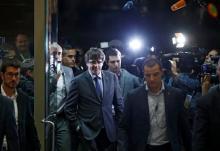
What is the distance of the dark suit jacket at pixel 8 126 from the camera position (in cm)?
367

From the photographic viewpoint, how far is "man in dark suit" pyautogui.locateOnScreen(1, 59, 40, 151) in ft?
13.0

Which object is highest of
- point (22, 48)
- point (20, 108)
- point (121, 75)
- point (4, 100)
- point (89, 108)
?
point (22, 48)

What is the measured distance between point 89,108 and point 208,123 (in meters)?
1.65

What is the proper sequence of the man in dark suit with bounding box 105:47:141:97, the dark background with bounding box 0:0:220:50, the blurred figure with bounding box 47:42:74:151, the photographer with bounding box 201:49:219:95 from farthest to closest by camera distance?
the dark background with bounding box 0:0:220:50
the man in dark suit with bounding box 105:47:141:97
the photographer with bounding box 201:49:219:95
the blurred figure with bounding box 47:42:74:151

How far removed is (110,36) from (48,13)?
788 cm

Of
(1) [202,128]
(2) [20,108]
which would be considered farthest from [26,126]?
(1) [202,128]

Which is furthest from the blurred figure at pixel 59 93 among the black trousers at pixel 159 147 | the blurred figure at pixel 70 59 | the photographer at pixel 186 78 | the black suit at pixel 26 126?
the photographer at pixel 186 78

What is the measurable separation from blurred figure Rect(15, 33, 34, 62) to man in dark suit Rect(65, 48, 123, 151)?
2.01ft

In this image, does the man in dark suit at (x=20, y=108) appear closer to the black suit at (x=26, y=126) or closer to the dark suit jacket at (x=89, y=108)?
the black suit at (x=26, y=126)

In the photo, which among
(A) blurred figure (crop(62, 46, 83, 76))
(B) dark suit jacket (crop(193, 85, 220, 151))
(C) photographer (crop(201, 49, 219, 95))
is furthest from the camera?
(A) blurred figure (crop(62, 46, 83, 76))

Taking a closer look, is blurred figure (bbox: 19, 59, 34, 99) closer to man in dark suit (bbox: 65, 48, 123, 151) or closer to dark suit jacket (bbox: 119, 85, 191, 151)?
man in dark suit (bbox: 65, 48, 123, 151)

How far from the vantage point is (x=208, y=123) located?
3.64 m

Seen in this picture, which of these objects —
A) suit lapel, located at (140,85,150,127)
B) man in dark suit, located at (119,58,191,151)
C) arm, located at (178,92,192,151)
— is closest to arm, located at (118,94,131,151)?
man in dark suit, located at (119,58,191,151)

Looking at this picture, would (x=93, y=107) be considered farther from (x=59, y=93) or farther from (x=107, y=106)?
(x=59, y=93)
